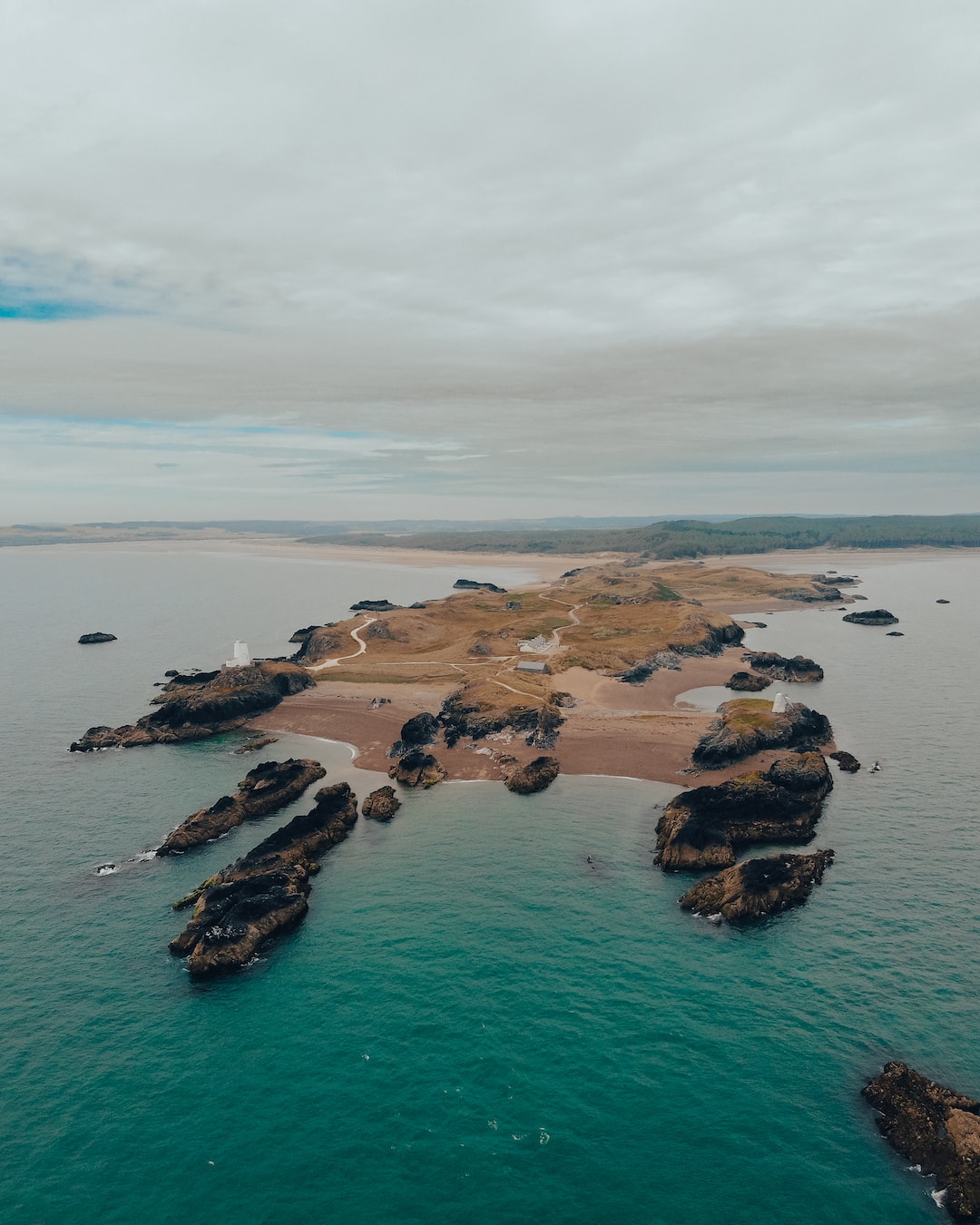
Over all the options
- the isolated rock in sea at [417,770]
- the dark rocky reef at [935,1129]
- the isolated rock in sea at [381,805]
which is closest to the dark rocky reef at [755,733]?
the isolated rock in sea at [417,770]

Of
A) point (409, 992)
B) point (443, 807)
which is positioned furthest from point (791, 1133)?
point (443, 807)

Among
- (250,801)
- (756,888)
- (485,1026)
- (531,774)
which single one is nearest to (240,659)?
(250,801)

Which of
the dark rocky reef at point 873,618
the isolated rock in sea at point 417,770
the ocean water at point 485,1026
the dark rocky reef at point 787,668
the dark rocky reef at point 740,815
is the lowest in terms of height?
the ocean water at point 485,1026

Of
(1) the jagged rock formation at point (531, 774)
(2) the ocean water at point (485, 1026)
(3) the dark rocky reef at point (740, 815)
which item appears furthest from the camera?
(1) the jagged rock formation at point (531, 774)

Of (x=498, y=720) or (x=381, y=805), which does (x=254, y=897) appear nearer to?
(x=381, y=805)

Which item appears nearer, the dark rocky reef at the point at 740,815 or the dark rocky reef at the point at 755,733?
the dark rocky reef at the point at 740,815

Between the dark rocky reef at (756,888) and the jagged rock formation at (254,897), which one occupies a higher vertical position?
the dark rocky reef at (756,888)

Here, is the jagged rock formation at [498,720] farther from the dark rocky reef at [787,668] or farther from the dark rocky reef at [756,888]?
the dark rocky reef at [787,668]
